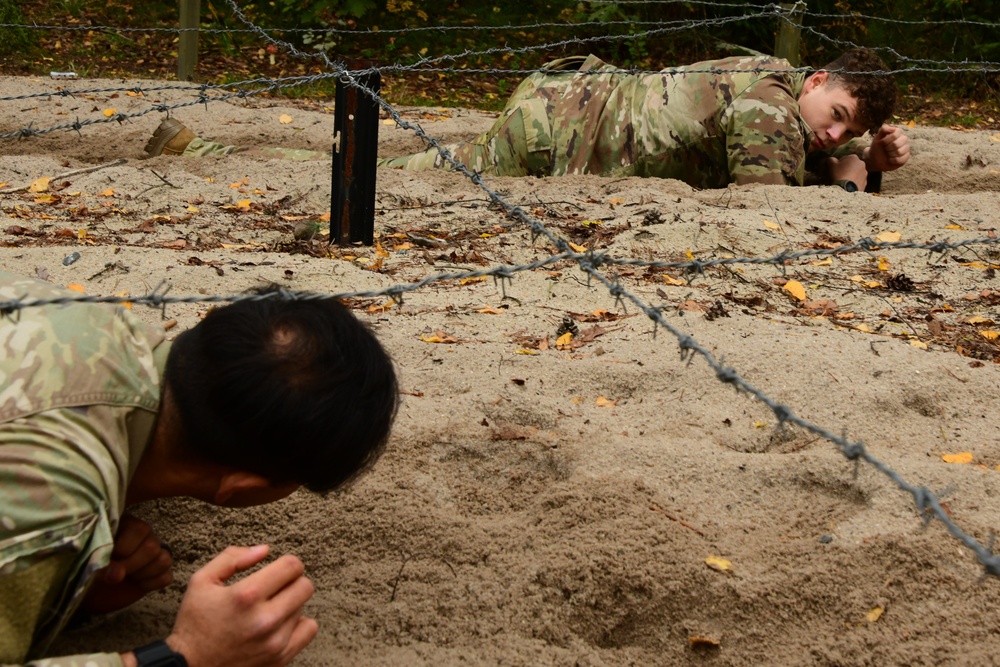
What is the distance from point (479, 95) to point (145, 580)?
7476 millimetres

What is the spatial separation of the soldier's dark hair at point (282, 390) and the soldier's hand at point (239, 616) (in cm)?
14

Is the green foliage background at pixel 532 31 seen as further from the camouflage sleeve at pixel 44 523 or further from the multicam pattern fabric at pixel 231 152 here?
the camouflage sleeve at pixel 44 523

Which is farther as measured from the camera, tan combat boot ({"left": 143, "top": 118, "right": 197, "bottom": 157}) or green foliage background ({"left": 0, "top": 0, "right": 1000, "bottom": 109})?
green foliage background ({"left": 0, "top": 0, "right": 1000, "bottom": 109})

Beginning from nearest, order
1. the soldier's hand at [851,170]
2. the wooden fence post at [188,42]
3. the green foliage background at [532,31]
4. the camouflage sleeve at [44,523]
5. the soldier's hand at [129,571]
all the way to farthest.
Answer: the camouflage sleeve at [44,523] → the soldier's hand at [129,571] → the soldier's hand at [851,170] → the wooden fence post at [188,42] → the green foliage background at [532,31]

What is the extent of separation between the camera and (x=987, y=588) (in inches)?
74.0

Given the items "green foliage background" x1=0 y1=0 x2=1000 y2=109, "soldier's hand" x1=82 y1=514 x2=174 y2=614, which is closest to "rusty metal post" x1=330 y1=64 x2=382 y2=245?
"soldier's hand" x1=82 y1=514 x2=174 y2=614

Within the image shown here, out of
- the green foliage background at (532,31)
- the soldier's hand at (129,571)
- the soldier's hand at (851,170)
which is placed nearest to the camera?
the soldier's hand at (129,571)

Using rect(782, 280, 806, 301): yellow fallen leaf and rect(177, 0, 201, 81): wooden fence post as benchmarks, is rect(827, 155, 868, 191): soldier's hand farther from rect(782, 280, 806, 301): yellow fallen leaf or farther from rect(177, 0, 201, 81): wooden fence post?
rect(177, 0, 201, 81): wooden fence post

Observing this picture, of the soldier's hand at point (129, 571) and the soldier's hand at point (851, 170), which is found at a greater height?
the soldier's hand at point (851, 170)

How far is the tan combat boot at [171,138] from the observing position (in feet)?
17.1

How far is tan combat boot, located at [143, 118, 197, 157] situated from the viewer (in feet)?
17.1

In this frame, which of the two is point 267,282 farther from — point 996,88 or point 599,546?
point 996,88

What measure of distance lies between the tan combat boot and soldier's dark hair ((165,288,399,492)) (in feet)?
13.0

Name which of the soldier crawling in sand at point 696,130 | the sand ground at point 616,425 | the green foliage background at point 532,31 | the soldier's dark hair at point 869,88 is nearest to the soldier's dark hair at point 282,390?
the sand ground at point 616,425
